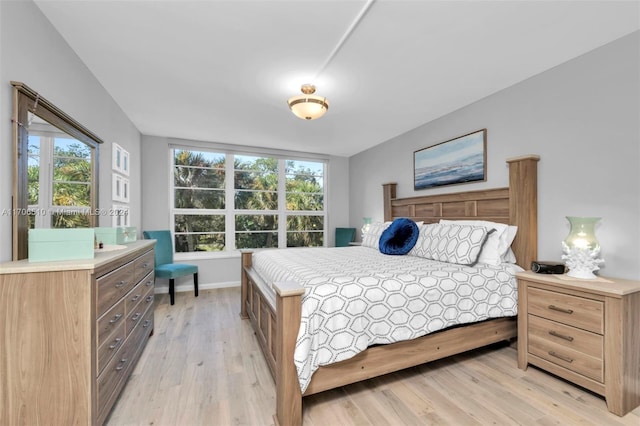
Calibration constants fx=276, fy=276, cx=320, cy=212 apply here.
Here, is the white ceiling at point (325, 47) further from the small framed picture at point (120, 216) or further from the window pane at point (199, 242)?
the window pane at point (199, 242)

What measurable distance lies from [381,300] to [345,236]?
350 cm

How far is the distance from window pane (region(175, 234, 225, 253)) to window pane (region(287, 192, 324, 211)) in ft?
4.58

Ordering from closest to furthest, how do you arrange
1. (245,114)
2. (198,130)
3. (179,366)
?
(179,366), (245,114), (198,130)

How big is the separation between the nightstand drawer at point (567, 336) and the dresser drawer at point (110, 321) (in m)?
2.87

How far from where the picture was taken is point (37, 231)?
1.37m

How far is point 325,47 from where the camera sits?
2.05 metres

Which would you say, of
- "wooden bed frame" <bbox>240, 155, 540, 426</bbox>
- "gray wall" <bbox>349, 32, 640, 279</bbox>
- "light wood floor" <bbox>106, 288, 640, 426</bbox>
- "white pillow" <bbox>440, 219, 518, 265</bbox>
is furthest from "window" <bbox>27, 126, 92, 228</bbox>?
"gray wall" <bbox>349, 32, 640, 279</bbox>

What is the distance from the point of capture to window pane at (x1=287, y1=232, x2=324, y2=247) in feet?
17.5

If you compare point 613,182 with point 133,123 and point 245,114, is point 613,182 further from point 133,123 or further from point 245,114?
point 133,123

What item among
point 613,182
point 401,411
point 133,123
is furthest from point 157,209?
point 613,182

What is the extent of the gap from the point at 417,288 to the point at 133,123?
160 inches

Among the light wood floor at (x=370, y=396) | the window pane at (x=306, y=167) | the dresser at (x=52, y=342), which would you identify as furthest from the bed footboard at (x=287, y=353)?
the window pane at (x=306, y=167)

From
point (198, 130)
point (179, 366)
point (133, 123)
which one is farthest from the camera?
point (198, 130)

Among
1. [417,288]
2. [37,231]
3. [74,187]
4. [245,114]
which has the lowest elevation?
[417,288]
